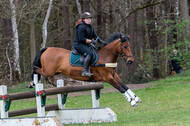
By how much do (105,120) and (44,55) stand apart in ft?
8.72

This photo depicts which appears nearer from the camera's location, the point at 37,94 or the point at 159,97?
the point at 37,94

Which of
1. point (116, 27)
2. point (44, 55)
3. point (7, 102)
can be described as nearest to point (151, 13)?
point (116, 27)

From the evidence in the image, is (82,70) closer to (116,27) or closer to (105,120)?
(105,120)

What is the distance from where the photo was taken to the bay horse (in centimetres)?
835

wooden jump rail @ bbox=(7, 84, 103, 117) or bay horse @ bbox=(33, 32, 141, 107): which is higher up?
bay horse @ bbox=(33, 32, 141, 107)

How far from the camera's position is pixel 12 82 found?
64.7 feet

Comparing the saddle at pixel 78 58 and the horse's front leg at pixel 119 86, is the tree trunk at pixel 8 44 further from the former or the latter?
the horse's front leg at pixel 119 86

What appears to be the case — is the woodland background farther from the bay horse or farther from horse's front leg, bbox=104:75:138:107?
horse's front leg, bbox=104:75:138:107

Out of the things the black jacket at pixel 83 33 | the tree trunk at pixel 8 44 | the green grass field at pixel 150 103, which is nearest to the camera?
the black jacket at pixel 83 33

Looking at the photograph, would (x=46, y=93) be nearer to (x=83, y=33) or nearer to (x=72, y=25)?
(x=83, y=33)

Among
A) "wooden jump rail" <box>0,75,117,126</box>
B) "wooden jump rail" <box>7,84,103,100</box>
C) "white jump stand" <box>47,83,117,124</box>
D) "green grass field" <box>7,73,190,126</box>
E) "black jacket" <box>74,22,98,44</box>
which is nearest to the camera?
"wooden jump rail" <box>0,75,117,126</box>

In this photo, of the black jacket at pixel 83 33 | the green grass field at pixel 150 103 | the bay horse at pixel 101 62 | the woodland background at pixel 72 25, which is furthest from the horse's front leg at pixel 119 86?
the woodland background at pixel 72 25

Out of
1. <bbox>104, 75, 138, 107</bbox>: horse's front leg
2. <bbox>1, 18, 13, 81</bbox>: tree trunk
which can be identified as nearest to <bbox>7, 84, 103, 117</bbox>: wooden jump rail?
<bbox>104, 75, 138, 107</bbox>: horse's front leg

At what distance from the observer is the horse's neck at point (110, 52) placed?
342 inches
